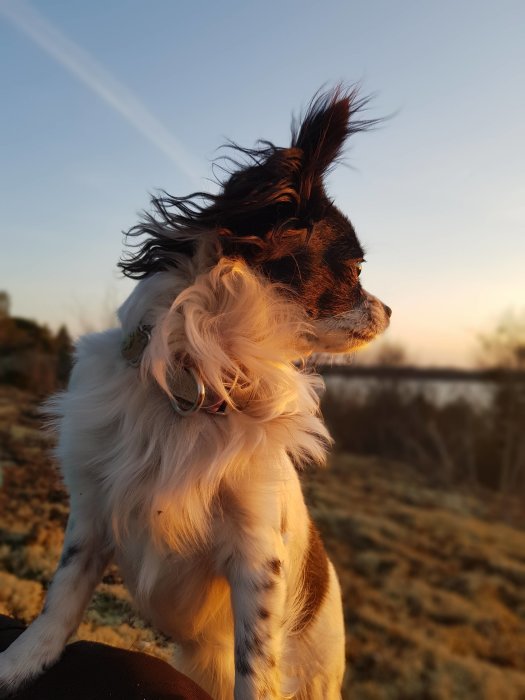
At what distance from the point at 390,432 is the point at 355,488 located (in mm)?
10220

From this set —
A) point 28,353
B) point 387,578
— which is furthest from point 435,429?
point 28,353

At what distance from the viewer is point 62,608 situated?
2.17 meters

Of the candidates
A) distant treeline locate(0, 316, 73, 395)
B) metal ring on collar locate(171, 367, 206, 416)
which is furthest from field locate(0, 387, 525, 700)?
metal ring on collar locate(171, 367, 206, 416)

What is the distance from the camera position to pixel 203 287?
2188 millimetres

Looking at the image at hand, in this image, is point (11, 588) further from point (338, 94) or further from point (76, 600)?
point (338, 94)

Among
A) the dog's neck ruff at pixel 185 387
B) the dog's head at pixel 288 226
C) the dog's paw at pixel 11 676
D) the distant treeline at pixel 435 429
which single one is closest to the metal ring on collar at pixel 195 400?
the dog's neck ruff at pixel 185 387

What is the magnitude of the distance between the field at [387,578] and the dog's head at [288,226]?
1.67m

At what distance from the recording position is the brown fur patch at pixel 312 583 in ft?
8.61

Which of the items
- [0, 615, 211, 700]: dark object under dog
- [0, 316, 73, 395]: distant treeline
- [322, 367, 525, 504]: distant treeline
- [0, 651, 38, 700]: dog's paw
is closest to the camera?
[0, 615, 211, 700]: dark object under dog

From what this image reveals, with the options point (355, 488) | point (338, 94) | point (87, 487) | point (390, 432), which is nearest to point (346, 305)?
point (338, 94)

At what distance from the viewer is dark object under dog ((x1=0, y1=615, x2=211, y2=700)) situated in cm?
179

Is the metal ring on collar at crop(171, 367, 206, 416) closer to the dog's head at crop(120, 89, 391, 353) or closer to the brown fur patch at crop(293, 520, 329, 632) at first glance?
the dog's head at crop(120, 89, 391, 353)

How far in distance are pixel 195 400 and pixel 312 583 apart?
1104 mm

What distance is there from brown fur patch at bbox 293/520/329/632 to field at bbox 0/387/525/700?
719 mm
